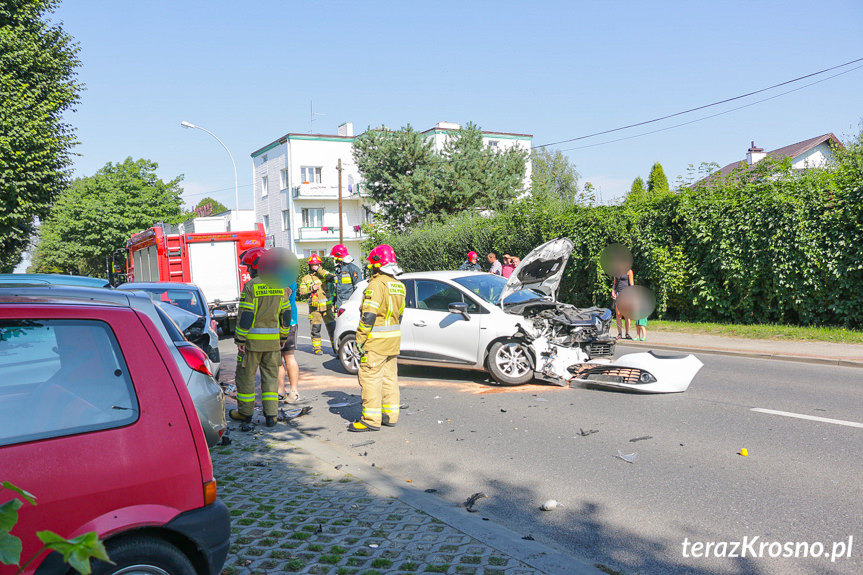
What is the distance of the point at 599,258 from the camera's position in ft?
59.6

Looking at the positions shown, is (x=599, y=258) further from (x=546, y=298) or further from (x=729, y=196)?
(x=546, y=298)

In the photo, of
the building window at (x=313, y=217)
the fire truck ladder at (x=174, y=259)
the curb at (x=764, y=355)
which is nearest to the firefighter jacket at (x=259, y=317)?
the curb at (x=764, y=355)

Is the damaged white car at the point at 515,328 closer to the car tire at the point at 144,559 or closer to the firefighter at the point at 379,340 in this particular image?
the firefighter at the point at 379,340

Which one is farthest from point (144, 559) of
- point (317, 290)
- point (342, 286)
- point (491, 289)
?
point (317, 290)

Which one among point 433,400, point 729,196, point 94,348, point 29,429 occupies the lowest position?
point 433,400

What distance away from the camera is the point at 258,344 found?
24.1 ft

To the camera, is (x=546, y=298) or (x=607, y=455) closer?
(x=607, y=455)

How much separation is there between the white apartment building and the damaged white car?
40.0 metres

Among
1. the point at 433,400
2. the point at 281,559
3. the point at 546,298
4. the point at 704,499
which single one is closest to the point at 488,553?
the point at 281,559

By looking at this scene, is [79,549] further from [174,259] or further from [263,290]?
[174,259]

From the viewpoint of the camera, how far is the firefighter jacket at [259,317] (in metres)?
7.33

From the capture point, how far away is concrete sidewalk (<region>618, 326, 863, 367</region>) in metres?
11.0

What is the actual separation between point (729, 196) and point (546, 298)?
7.96 metres

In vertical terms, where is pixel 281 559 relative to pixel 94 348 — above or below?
below
